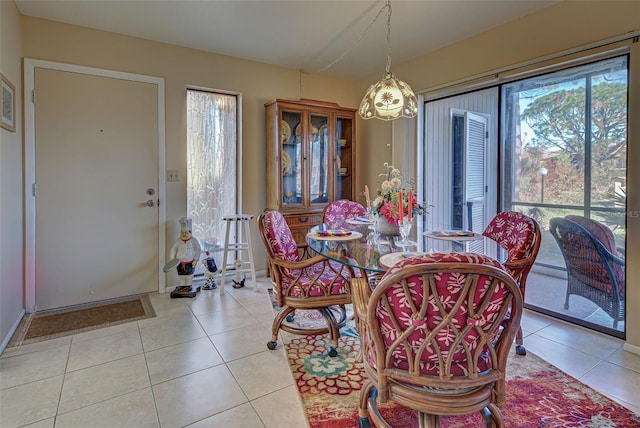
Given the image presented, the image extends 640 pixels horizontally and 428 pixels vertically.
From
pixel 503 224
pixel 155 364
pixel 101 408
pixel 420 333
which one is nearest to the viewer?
pixel 420 333

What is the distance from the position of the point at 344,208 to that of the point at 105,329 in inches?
86.5

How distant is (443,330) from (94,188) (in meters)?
3.24

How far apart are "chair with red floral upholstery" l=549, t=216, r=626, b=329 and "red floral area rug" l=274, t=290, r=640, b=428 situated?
837 mm

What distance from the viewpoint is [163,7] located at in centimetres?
263

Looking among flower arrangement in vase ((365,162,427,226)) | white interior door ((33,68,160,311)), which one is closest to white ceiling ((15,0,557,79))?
white interior door ((33,68,160,311))

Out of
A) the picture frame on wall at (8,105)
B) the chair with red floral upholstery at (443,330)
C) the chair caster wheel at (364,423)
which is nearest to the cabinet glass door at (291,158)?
the picture frame on wall at (8,105)

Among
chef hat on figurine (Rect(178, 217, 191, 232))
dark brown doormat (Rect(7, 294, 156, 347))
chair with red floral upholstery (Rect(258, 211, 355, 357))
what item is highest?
chef hat on figurine (Rect(178, 217, 191, 232))

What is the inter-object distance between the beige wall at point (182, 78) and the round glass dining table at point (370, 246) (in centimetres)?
183

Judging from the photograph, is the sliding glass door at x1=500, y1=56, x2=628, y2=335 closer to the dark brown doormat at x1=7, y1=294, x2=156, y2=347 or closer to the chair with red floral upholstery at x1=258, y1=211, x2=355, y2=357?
the chair with red floral upholstery at x1=258, y1=211, x2=355, y2=357

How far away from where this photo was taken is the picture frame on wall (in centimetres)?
230

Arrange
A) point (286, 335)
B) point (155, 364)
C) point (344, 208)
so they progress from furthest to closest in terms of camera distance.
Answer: point (344, 208)
point (286, 335)
point (155, 364)

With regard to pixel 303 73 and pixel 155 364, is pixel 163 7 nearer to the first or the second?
pixel 303 73

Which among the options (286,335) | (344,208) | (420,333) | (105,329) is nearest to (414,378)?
(420,333)

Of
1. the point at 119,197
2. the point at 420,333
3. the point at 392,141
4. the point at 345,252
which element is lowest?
the point at 420,333
